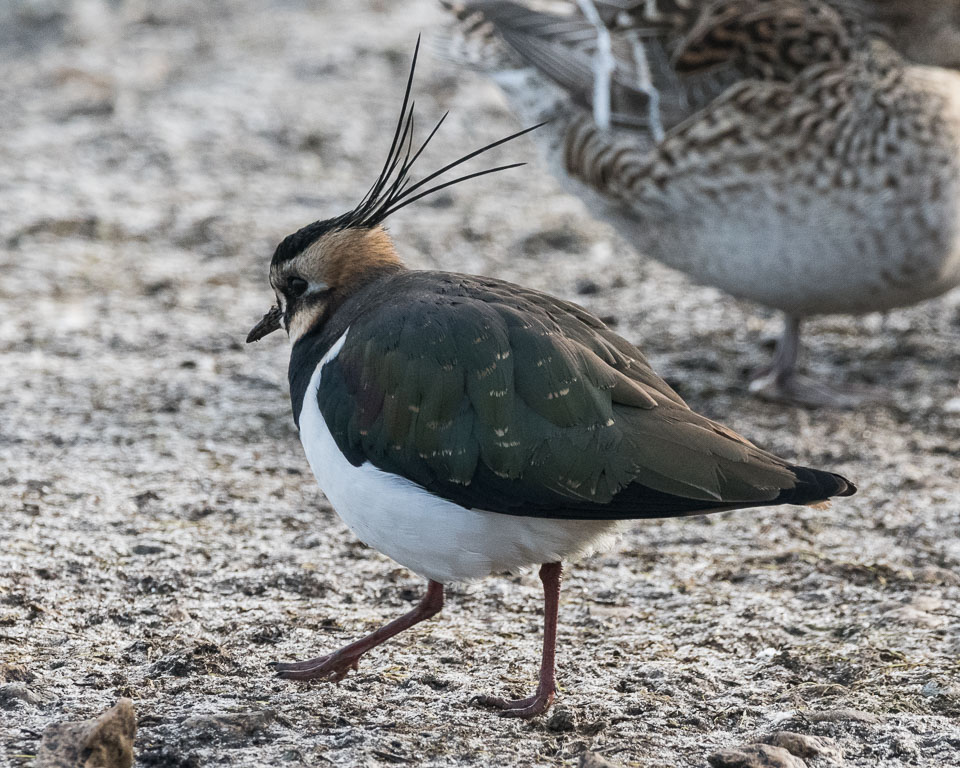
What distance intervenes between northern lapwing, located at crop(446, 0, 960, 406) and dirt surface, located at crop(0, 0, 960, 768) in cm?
56

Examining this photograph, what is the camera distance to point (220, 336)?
6.04 metres

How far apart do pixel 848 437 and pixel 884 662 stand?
73.0 inches

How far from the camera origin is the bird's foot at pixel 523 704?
328cm

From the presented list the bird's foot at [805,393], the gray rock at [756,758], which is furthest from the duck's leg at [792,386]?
the gray rock at [756,758]

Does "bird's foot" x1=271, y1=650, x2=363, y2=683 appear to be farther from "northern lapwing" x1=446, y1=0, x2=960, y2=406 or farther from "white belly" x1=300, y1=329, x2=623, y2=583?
"northern lapwing" x1=446, y1=0, x2=960, y2=406

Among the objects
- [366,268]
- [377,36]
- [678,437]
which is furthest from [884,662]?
[377,36]

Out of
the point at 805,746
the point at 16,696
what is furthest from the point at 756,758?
the point at 16,696

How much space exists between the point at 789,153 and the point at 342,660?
9.74 feet

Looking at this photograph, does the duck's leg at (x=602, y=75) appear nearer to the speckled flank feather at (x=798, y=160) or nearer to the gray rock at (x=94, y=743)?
the speckled flank feather at (x=798, y=160)

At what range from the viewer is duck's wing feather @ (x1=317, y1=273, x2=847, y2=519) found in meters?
3.14

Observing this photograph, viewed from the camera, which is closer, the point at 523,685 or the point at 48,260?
the point at 523,685

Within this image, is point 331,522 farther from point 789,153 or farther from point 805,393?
point 789,153

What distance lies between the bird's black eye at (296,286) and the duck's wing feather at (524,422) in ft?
1.47

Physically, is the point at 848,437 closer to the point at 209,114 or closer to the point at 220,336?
the point at 220,336
